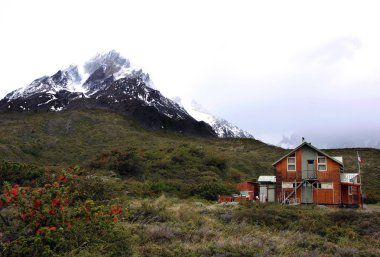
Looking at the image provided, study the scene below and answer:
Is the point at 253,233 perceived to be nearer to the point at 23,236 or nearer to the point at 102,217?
the point at 102,217

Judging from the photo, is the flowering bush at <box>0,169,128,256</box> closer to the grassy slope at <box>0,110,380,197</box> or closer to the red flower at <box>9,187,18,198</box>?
the red flower at <box>9,187,18,198</box>

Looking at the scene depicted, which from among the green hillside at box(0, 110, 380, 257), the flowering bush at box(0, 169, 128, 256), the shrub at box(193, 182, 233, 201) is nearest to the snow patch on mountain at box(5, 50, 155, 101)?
the green hillside at box(0, 110, 380, 257)

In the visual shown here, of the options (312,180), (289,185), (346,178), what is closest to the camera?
(312,180)

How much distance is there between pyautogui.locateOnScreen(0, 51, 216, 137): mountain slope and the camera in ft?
335

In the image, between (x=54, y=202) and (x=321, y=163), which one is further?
(x=321, y=163)

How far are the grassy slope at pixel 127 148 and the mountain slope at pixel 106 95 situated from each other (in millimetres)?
10755

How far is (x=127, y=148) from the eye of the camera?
2051 inches

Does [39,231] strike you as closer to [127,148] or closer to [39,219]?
[39,219]

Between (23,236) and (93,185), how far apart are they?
1633 centimetres

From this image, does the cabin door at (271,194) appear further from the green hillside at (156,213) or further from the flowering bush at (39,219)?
the flowering bush at (39,219)

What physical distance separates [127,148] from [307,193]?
25.4 m

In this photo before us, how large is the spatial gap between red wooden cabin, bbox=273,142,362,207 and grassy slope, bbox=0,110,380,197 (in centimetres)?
1056

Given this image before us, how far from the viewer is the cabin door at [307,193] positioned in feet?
118

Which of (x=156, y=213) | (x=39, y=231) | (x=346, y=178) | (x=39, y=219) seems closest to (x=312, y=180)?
(x=346, y=178)
